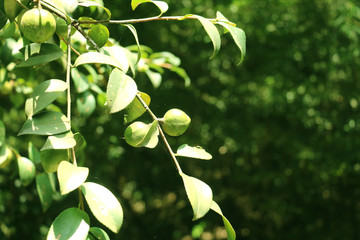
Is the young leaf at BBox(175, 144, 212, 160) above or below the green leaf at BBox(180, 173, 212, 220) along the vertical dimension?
below

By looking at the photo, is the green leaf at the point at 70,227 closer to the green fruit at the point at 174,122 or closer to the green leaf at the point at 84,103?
the green fruit at the point at 174,122

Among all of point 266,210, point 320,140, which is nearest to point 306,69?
point 320,140

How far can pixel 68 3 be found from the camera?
562 mm

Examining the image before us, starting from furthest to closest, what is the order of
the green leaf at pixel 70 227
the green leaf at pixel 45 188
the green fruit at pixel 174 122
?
the green leaf at pixel 45 188 < the green fruit at pixel 174 122 < the green leaf at pixel 70 227

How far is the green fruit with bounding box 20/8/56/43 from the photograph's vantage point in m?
0.46

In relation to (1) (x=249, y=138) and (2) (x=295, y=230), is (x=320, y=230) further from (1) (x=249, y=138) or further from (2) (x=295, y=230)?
(1) (x=249, y=138)

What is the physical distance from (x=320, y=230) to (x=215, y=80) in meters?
0.80

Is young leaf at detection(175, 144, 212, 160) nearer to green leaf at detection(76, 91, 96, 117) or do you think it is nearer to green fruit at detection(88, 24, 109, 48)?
green fruit at detection(88, 24, 109, 48)

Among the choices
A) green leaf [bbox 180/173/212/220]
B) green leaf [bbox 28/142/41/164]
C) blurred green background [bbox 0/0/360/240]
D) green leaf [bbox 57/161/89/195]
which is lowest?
blurred green background [bbox 0/0/360/240]

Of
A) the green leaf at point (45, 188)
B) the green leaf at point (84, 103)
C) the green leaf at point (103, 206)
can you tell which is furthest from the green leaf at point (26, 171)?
the green leaf at point (103, 206)

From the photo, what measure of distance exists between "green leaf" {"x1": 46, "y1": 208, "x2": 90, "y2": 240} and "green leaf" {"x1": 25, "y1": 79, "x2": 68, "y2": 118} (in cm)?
11

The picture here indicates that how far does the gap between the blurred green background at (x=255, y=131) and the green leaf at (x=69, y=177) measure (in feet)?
3.33

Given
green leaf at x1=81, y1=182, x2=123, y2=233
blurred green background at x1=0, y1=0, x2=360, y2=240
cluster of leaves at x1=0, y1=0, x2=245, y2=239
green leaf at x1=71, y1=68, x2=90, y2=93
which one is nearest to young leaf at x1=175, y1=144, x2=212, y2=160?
cluster of leaves at x1=0, y1=0, x2=245, y2=239

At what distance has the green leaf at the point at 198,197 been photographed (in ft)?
1.40
